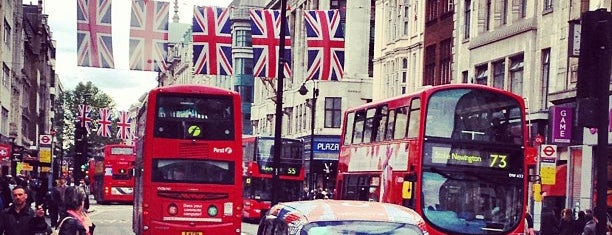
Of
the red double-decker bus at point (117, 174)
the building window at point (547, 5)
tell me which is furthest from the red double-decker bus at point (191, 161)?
the red double-decker bus at point (117, 174)

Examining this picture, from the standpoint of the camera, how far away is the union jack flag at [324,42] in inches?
1318

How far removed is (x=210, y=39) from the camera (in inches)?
1300

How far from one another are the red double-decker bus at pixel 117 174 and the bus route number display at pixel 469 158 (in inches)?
1512

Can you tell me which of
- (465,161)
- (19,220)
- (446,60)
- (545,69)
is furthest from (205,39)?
(19,220)

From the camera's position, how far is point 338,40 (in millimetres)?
33625

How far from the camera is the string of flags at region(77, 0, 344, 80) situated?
3134cm

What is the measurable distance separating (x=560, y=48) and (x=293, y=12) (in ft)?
157

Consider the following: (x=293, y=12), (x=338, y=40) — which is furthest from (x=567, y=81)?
(x=293, y=12)

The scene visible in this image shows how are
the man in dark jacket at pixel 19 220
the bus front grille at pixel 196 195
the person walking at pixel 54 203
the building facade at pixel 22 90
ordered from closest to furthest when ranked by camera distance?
1. the man in dark jacket at pixel 19 220
2. the bus front grille at pixel 196 195
3. the person walking at pixel 54 203
4. the building facade at pixel 22 90

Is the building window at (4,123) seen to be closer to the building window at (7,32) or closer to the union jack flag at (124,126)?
the building window at (7,32)

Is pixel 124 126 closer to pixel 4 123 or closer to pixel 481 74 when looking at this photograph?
pixel 4 123

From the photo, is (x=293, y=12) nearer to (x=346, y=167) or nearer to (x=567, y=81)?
(x=567, y=81)

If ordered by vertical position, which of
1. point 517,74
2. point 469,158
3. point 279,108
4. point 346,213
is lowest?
point 346,213

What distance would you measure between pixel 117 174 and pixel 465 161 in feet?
138
